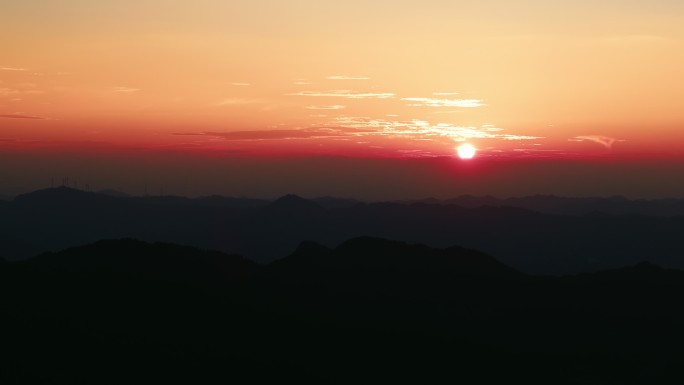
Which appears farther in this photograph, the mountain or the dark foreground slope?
the mountain

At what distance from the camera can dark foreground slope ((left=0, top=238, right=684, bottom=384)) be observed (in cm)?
10200

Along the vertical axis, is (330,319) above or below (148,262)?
below

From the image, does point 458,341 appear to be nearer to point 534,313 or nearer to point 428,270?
point 534,313

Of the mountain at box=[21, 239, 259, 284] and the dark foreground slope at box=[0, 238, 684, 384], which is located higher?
the mountain at box=[21, 239, 259, 284]

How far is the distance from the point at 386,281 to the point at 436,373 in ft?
165

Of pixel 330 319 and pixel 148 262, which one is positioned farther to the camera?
pixel 148 262

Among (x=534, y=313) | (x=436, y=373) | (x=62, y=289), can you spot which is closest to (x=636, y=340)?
(x=534, y=313)

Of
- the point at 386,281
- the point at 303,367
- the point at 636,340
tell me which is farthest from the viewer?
the point at 386,281

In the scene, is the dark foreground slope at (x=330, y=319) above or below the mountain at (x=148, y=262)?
below

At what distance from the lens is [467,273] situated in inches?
6865

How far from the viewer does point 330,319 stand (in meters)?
135

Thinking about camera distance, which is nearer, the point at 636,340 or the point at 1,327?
the point at 1,327

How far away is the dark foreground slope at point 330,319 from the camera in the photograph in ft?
335

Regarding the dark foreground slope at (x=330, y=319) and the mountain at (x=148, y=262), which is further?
the mountain at (x=148, y=262)
